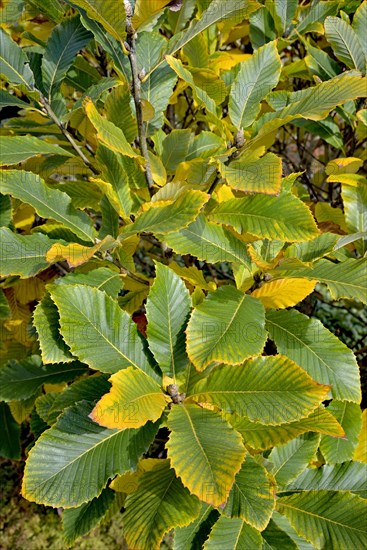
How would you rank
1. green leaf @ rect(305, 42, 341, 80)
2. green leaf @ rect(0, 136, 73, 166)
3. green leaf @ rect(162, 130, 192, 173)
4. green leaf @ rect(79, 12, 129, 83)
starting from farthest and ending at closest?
1. green leaf @ rect(305, 42, 341, 80)
2. green leaf @ rect(162, 130, 192, 173)
3. green leaf @ rect(0, 136, 73, 166)
4. green leaf @ rect(79, 12, 129, 83)

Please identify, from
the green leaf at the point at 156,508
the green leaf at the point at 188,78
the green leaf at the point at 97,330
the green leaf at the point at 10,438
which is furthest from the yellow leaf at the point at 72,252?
the green leaf at the point at 10,438

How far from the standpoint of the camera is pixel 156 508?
138 centimetres

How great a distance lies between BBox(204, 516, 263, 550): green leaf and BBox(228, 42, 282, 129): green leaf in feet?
3.72

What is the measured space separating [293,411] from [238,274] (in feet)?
1.39

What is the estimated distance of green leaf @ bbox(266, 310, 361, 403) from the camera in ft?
4.72

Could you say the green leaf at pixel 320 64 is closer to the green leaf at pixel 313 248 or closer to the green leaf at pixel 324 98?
Answer: the green leaf at pixel 324 98

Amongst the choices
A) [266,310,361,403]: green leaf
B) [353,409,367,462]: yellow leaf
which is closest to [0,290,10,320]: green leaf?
[266,310,361,403]: green leaf

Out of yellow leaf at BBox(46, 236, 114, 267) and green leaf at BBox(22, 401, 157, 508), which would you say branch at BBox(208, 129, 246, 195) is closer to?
yellow leaf at BBox(46, 236, 114, 267)

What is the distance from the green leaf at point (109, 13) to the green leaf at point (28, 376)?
1087 millimetres

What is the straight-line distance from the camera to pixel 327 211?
6.32 ft

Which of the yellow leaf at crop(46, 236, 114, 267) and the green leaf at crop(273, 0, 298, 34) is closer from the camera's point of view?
the yellow leaf at crop(46, 236, 114, 267)

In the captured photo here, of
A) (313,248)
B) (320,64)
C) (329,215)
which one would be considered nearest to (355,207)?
(329,215)

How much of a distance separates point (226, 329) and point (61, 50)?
99 cm

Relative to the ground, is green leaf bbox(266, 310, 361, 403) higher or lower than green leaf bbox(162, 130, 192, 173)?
lower
